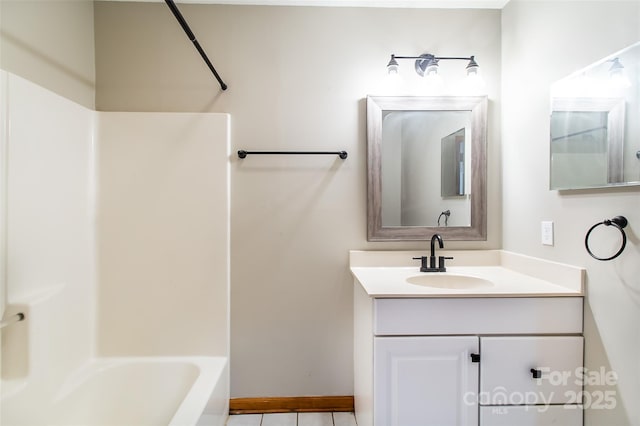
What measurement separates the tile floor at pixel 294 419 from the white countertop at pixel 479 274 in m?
0.83

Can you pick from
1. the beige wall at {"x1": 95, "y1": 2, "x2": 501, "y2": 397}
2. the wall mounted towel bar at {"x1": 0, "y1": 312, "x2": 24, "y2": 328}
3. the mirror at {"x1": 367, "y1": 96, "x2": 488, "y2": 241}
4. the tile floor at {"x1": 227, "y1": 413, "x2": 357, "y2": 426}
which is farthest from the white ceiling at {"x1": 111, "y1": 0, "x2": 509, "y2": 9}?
the tile floor at {"x1": 227, "y1": 413, "x2": 357, "y2": 426}

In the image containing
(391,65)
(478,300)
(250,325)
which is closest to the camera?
(478,300)

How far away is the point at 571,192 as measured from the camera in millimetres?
1343

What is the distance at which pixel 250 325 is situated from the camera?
6.12ft

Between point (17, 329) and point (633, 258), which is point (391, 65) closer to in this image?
point (633, 258)

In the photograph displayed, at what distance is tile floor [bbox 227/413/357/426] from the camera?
1752 millimetres

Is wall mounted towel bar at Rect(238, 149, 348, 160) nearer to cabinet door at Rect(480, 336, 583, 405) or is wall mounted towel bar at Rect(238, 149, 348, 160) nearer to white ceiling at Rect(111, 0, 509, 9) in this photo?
white ceiling at Rect(111, 0, 509, 9)

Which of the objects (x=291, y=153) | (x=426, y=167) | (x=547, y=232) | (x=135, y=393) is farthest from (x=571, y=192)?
(x=135, y=393)

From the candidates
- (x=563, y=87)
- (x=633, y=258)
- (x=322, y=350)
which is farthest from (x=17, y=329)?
(x=563, y=87)

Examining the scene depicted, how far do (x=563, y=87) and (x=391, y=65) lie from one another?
0.82 meters

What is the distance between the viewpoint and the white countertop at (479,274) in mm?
1302

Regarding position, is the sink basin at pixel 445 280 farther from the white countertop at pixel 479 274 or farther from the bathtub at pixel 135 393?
the bathtub at pixel 135 393

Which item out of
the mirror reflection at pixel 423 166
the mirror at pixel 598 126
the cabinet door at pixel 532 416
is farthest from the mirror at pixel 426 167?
the cabinet door at pixel 532 416

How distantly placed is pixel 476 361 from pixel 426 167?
3.45ft
